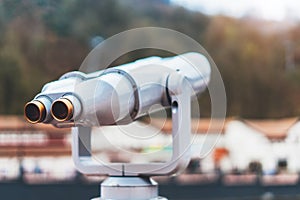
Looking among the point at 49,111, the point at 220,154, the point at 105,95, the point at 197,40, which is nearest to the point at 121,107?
the point at 105,95

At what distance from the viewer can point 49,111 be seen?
1239 millimetres

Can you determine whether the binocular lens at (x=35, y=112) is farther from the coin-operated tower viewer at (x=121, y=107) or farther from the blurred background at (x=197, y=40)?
the blurred background at (x=197, y=40)

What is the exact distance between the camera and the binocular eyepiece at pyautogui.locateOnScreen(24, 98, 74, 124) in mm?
1198

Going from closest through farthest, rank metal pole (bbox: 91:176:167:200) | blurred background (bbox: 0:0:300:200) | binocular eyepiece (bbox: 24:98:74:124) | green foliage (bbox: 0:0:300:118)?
binocular eyepiece (bbox: 24:98:74:124)
metal pole (bbox: 91:176:167:200)
blurred background (bbox: 0:0:300:200)
green foliage (bbox: 0:0:300:118)

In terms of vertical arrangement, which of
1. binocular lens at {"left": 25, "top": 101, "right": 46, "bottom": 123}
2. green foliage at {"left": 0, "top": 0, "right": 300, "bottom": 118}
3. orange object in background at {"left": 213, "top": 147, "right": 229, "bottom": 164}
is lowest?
orange object in background at {"left": 213, "top": 147, "right": 229, "bottom": 164}

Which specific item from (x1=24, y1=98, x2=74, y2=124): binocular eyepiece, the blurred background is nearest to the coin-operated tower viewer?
(x1=24, y1=98, x2=74, y2=124): binocular eyepiece

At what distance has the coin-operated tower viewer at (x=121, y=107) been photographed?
1.26 meters

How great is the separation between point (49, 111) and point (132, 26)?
1469 cm

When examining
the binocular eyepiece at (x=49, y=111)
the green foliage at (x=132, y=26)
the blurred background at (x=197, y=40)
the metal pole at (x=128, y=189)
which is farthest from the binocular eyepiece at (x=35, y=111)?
the green foliage at (x=132, y=26)

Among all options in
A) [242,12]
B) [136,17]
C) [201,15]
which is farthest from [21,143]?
[242,12]

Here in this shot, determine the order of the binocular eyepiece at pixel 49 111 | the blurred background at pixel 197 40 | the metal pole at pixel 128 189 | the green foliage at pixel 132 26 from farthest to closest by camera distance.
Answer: the green foliage at pixel 132 26
the blurred background at pixel 197 40
the metal pole at pixel 128 189
the binocular eyepiece at pixel 49 111

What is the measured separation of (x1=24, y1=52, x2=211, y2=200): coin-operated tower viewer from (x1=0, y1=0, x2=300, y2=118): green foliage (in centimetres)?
1438

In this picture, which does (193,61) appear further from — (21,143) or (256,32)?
(256,32)

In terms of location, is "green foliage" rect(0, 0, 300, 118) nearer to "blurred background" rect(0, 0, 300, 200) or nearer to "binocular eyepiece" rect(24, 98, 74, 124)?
"blurred background" rect(0, 0, 300, 200)
